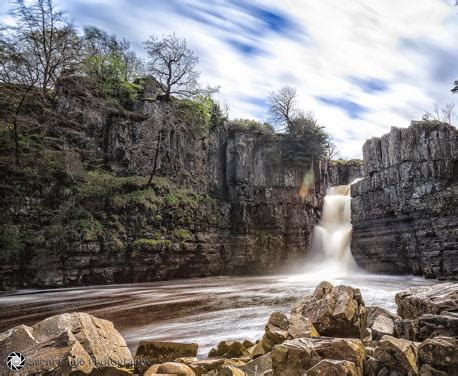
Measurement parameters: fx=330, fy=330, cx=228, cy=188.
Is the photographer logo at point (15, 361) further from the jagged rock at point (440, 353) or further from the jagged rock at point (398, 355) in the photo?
the jagged rock at point (440, 353)

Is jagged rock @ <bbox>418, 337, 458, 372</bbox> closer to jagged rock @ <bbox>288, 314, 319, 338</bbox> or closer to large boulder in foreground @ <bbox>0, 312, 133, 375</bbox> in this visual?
jagged rock @ <bbox>288, 314, 319, 338</bbox>

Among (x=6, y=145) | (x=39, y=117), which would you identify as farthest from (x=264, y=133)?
(x=6, y=145)

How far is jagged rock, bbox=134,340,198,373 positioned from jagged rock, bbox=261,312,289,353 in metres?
1.16

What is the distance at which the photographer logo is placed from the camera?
147 inches

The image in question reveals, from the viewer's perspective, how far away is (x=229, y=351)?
17.0ft

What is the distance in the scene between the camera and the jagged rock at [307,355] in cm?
356

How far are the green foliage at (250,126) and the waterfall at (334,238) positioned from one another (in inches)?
357

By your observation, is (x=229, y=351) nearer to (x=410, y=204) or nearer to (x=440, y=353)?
(x=440, y=353)

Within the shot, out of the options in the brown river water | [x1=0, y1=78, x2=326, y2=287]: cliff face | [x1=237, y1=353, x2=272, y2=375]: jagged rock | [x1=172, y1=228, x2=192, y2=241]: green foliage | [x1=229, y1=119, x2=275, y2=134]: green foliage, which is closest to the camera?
[x1=237, y1=353, x2=272, y2=375]: jagged rock

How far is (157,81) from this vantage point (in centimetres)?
2719

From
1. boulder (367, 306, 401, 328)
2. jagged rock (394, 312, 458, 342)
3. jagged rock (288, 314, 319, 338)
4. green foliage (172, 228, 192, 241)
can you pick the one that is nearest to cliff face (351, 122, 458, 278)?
green foliage (172, 228, 192, 241)

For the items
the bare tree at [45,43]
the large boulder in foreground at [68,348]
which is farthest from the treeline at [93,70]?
the large boulder in foreground at [68,348]

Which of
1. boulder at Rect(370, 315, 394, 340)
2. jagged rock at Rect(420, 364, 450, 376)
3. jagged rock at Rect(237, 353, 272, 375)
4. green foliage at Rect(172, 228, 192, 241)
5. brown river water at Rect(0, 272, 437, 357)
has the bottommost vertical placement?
brown river water at Rect(0, 272, 437, 357)

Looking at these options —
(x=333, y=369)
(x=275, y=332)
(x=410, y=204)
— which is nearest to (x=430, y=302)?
(x=275, y=332)
